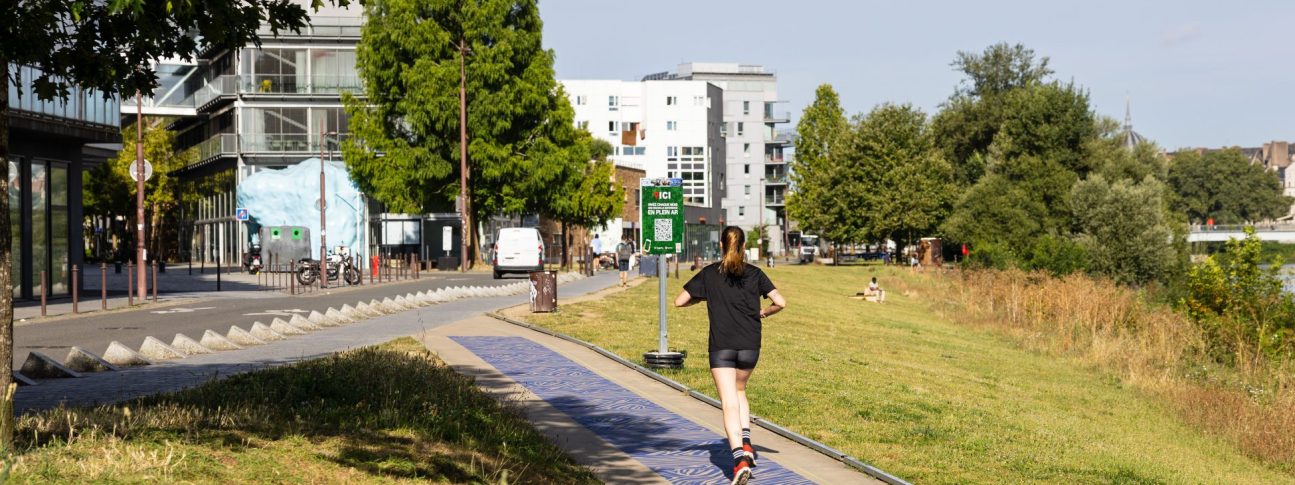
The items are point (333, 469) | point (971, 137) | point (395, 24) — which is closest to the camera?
point (333, 469)

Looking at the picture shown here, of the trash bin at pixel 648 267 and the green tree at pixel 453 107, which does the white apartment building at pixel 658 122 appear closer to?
the green tree at pixel 453 107

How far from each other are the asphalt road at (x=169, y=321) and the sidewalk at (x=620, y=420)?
202 inches

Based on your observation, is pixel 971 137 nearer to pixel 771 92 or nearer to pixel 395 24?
pixel 395 24

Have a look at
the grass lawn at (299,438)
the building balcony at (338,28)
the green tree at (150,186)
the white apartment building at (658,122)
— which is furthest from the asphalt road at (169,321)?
the white apartment building at (658,122)

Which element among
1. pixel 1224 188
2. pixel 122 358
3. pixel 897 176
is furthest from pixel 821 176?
pixel 1224 188

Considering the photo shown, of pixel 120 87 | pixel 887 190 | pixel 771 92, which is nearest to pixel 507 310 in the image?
pixel 120 87

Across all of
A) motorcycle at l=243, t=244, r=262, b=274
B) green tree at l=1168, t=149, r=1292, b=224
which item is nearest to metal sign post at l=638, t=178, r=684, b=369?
motorcycle at l=243, t=244, r=262, b=274

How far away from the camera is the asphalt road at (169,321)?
19.5 meters

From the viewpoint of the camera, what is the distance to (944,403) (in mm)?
15875

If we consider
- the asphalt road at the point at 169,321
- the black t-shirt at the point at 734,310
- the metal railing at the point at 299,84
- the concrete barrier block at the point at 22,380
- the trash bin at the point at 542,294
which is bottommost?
the asphalt road at the point at 169,321

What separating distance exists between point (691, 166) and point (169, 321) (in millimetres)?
103358

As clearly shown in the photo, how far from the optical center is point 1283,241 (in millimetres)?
123438

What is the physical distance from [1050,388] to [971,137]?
6031 centimetres

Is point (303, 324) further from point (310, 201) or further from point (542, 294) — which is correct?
point (310, 201)
